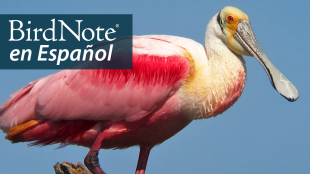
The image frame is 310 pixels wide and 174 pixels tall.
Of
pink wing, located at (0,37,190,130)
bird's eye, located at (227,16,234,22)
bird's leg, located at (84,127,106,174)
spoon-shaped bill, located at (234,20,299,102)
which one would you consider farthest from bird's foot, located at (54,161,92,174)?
bird's eye, located at (227,16,234,22)

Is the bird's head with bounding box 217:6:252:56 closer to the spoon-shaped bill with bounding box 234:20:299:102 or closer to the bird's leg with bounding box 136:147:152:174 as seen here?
the spoon-shaped bill with bounding box 234:20:299:102

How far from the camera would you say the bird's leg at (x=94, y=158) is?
965cm

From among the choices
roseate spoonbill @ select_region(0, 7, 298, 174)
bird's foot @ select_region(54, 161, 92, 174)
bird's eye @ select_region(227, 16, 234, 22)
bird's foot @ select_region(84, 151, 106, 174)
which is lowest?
bird's foot @ select_region(54, 161, 92, 174)

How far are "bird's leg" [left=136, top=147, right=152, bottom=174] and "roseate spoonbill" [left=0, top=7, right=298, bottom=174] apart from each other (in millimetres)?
799

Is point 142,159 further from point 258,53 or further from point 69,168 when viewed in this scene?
point 258,53

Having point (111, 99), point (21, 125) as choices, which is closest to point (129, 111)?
point (111, 99)

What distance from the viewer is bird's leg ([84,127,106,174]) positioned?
9648 millimetres

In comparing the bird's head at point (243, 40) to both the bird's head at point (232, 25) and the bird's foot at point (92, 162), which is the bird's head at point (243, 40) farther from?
the bird's foot at point (92, 162)

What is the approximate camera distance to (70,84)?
9.58m

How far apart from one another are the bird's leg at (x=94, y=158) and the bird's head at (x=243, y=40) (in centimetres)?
275

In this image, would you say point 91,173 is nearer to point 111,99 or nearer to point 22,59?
point 111,99

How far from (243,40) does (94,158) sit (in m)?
3.28

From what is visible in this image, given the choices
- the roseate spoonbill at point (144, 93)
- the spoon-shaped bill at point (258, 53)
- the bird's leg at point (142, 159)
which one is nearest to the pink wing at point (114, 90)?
the roseate spoonbill at point (144, 93)

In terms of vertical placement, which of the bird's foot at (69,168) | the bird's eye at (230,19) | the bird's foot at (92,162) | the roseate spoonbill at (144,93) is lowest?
the bird's foot at (69,168)
